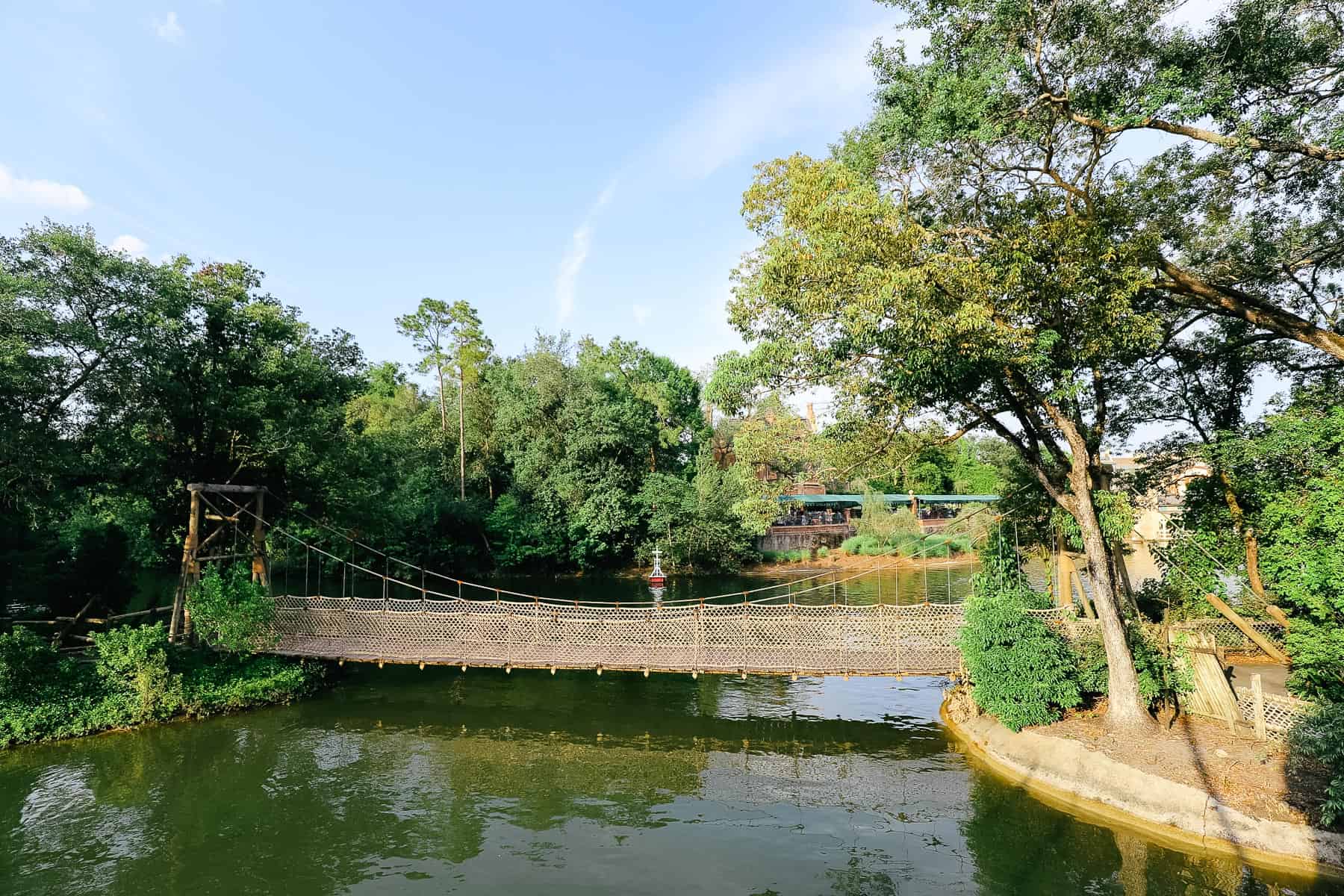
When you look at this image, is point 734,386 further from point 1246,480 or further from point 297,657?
point 297,657

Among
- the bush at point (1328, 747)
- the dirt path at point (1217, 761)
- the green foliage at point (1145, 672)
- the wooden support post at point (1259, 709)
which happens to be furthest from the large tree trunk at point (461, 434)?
the bush at point (1328, 747)

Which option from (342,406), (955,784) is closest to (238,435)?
(342,406)

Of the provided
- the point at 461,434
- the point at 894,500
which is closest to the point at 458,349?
the point at 461,434

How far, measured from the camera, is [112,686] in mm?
10977

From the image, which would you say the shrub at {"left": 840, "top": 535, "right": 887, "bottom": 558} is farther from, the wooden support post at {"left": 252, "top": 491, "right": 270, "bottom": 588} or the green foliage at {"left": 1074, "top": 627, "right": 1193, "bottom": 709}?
the wooden support post at {"left": 252, "top": 491, "right": 270, "bottom": 588}

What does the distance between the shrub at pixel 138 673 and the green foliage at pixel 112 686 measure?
0.01 m

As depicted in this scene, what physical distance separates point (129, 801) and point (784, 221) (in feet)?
35.9

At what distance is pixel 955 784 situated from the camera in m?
8.98

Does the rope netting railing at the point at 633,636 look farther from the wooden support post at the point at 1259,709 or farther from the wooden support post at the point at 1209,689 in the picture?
the wooden support post at the point at 1259,709

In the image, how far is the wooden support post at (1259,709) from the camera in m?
8.35

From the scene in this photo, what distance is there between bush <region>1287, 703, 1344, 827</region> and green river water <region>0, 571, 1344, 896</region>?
75cm

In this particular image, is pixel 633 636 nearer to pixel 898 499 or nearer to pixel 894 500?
pixel 894 500

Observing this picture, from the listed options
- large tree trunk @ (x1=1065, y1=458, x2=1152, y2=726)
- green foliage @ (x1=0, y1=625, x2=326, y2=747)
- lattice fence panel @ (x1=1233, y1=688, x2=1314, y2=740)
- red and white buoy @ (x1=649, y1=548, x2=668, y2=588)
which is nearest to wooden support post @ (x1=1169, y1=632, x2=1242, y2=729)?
lattice fence panel @ (x1=1233, y1=688, x2=1314, y2=740)

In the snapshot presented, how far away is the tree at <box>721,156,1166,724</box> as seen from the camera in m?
8.33
